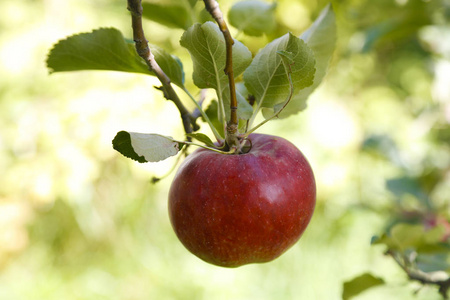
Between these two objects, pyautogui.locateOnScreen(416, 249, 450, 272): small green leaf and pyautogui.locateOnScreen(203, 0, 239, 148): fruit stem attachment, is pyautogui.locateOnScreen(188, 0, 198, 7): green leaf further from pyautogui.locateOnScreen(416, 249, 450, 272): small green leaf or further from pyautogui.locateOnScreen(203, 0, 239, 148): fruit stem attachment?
pyautogui.locateOnScreen(416, 249, 450, 272): small green leaf

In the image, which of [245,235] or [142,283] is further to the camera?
[142,283]

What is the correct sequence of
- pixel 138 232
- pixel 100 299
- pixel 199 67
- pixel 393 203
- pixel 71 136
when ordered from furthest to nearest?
1. pixel 138 232
2. pixel 100 299
3. pixel 71 136
4. pixel 393 203
5. pixel 199 67

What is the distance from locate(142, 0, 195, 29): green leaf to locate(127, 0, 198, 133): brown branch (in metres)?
0.13

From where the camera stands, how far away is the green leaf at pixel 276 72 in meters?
0.37

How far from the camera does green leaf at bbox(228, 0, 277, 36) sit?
538mm

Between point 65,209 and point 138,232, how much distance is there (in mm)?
412

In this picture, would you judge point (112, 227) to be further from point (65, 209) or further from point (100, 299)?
point (100, 299)

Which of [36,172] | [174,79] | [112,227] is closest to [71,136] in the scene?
[36,172]

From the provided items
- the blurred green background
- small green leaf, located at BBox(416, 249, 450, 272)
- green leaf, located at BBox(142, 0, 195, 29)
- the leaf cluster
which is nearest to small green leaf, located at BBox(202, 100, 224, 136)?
the leaf cluster

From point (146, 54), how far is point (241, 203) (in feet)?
0.51

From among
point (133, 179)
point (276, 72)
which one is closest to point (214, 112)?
point (276, 72)

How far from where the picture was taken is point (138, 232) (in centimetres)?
229

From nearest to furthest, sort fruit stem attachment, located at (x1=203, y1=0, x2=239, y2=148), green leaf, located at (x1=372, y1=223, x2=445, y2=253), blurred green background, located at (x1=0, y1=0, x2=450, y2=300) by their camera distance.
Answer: fruit stem attachment, located at (x1=203, y1=0, x2=239, y2=148), green leaf, located at (x1=372, y1=223, x2=445, y2=253), blurred green background, located at (x1=0, y1=0, x2=450, y2=300)

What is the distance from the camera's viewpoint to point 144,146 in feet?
1.13
